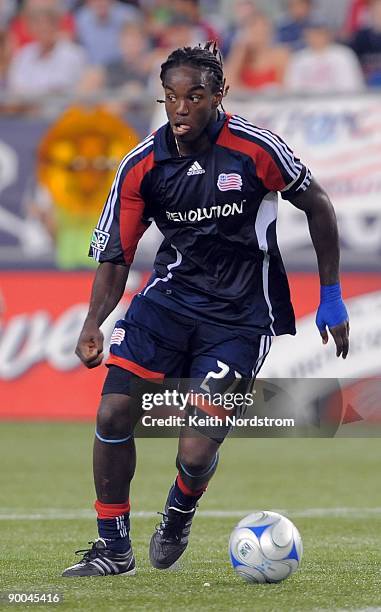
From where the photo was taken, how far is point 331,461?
34.6ft

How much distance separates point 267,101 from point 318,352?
2485mm

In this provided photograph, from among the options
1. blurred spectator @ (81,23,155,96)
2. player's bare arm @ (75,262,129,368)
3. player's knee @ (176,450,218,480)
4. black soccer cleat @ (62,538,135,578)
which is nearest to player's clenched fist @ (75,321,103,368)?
player's bare arm @ (75,262,129,368)

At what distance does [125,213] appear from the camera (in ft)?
18.6

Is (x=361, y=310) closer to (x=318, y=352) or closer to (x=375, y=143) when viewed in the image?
(x=318, y=352)

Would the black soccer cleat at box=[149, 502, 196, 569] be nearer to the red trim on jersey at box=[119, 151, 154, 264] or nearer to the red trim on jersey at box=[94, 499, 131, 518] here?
the red trim on jersey at box=[94, 499, 131, 518]

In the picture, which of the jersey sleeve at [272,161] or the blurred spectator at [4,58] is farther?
the blurred spectator at [4,58]

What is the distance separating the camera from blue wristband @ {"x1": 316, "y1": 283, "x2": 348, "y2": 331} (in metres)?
5.72

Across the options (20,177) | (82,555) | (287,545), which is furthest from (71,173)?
(287,545)

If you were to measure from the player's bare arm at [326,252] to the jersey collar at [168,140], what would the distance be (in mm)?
456

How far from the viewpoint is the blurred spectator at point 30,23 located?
15339 mm

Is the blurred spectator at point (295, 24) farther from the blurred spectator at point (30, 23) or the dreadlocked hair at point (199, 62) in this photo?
the dreadlocked hair at point (199, 62)

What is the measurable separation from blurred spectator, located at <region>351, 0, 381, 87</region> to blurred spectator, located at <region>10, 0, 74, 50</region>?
3338 millimetres

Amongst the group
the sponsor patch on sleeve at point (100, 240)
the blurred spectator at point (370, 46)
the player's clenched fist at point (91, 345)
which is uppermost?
the blurred spectator at point (370, 46)

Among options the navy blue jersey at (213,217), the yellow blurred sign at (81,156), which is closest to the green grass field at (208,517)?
the navy blue jersey at (213,217)
